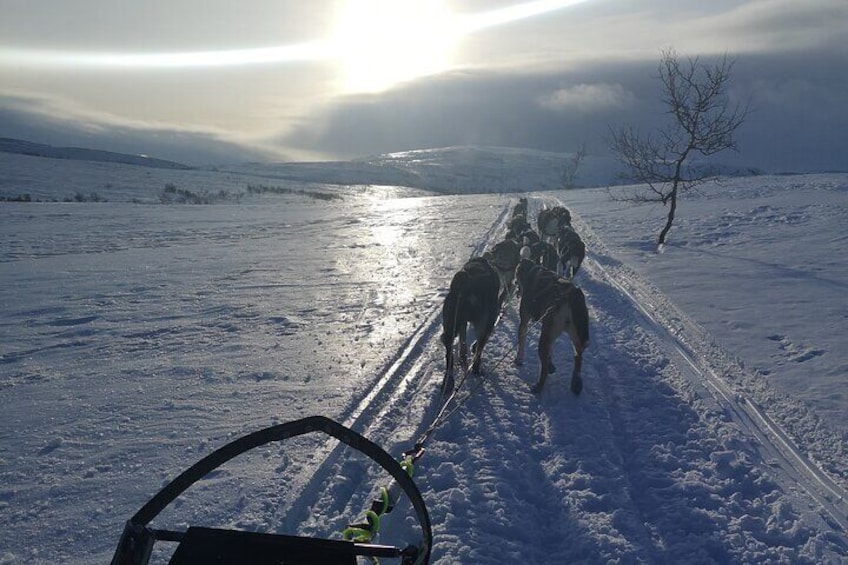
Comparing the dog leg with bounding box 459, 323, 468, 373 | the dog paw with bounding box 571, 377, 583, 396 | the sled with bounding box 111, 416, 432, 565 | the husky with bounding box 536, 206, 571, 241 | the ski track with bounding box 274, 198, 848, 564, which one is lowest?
the ski track with bounding box 274, 198, 848, 564

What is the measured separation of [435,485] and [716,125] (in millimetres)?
14591

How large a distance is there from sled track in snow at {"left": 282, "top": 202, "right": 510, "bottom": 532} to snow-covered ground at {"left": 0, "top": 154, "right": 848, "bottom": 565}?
22mm

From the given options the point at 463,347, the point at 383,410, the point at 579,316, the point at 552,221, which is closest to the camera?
the point at 383,410

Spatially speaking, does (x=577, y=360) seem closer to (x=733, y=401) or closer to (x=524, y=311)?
(x=524, y=311)

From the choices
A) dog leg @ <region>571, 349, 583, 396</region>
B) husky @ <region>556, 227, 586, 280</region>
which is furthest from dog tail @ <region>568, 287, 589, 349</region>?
husky @ <region>556, 227, 586, 280</region>

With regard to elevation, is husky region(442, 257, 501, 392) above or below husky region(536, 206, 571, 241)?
below

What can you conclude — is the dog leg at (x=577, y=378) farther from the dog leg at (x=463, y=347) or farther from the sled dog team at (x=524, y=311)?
the dog leg at (x=463, y=347)

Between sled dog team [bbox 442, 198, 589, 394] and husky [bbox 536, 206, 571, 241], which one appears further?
husky [bbox 536, 206, 571, 241]

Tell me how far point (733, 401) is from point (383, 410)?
3.18 metres

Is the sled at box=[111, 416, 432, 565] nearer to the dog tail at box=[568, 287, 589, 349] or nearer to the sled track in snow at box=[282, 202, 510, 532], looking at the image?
the sled track in snow at box=[282, 202, 510, 532]

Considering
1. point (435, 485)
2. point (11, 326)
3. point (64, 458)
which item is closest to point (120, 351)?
point (11, 326)

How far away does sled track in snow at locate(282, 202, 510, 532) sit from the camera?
3.52 m

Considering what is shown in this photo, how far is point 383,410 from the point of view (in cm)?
484

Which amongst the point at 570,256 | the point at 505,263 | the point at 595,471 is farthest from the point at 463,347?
the point at 570,256
